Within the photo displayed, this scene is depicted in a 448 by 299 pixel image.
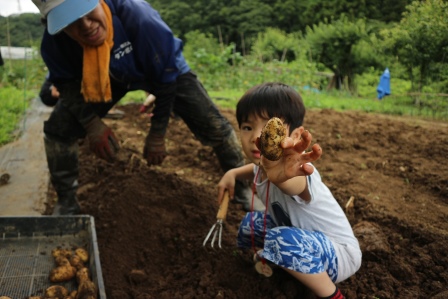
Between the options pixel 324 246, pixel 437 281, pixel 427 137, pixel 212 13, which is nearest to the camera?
pixel 324 246

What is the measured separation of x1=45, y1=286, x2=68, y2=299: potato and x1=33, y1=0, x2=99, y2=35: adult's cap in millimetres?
1215

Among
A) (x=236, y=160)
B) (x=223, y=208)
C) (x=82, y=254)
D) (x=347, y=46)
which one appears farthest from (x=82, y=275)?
(x=347, y=46)

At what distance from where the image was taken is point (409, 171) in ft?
10.3

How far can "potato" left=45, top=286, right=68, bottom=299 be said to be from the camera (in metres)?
1.78

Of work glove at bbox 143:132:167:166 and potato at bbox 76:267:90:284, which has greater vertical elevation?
work glove at bbox 143:132:167:166

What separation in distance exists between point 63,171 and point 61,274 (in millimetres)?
914

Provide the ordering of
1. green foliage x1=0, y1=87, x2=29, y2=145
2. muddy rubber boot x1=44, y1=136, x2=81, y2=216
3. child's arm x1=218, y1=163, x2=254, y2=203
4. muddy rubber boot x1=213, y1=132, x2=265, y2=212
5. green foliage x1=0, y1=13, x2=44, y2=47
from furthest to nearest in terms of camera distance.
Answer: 1. green foliage x1=0, y1=13, x2=44, y2=47
2. green foliage x1=0, y1=87, x2=29, y2=145
3. muddy rubber boot x1=213, y1=132, x2=265, y2=212
4. muddy rubber boot x1=44, y1=136, x2=81, y2=216
5. child's arm x1=218, y1=163, x2=254, y2=203

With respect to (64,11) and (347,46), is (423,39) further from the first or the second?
(347,46)

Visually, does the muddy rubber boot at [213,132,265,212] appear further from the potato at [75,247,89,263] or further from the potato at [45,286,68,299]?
the potato at [45,286,68,299]

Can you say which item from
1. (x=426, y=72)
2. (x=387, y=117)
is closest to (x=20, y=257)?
(x=426, y=72)

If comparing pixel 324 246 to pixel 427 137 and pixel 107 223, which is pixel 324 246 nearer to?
pixel 107 223

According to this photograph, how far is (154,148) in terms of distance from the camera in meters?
2.66

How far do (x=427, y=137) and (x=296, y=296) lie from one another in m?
2.33

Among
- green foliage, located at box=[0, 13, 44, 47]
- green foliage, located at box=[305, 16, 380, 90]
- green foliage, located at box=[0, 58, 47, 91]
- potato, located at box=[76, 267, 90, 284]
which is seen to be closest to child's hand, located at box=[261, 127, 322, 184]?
potato, located at box=[76, 267, 90, 284]
